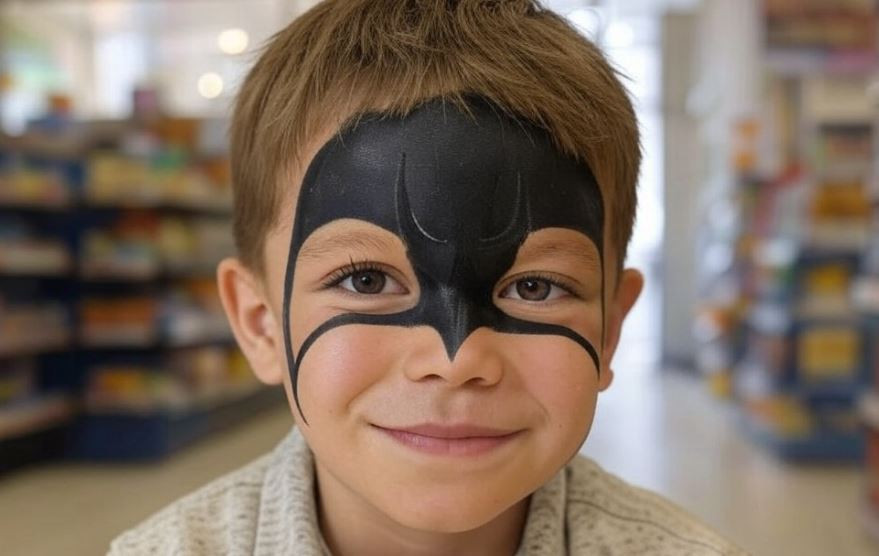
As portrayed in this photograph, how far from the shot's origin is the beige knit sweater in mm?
1034

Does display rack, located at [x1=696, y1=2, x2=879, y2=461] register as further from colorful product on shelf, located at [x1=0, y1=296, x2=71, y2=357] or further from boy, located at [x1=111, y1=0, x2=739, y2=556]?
colorful product on shelf, located at [x1=0, y1=296, x2=71, y2=357]

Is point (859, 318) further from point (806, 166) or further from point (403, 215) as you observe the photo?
point (403, 215)

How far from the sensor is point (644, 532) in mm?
1088

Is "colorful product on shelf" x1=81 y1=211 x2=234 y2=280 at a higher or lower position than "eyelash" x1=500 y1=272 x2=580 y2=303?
lower

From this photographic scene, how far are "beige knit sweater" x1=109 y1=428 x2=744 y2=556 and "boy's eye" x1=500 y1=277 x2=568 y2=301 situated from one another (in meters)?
0.27

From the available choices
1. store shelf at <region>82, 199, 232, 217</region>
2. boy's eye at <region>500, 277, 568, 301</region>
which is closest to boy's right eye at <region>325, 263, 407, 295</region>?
boy's eye at <region>500, 277, 568, 301</region>

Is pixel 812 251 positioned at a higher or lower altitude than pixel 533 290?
lower

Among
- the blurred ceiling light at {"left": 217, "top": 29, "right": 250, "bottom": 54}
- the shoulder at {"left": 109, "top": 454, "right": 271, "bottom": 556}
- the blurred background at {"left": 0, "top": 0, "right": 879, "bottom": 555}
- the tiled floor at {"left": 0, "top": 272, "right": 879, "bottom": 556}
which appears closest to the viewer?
the shoulder at {"left": 109, "top": 454, "right": 271, "bottom": 556}

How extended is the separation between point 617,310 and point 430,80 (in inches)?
14.8

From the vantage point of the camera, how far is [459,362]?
868mm

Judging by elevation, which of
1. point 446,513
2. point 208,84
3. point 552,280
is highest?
point 208,84

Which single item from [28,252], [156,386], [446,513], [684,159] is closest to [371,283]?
[446,513]

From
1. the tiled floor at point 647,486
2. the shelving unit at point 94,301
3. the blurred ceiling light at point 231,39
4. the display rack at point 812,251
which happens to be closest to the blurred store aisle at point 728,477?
the tiled floor at point 647,486

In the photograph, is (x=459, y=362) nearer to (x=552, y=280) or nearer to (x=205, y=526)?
(x=552, y=280)
